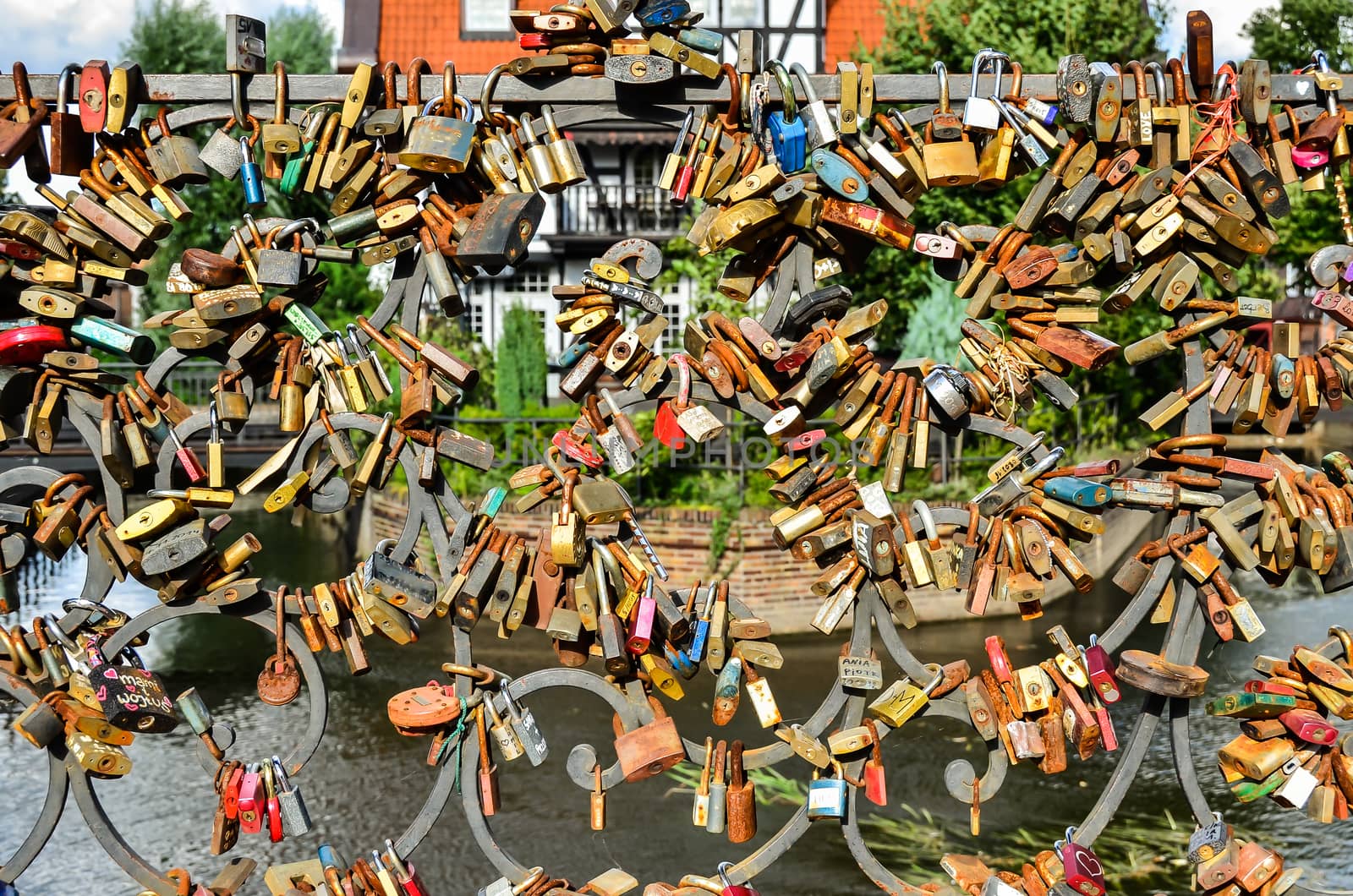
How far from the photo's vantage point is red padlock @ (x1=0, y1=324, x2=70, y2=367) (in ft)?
6.98

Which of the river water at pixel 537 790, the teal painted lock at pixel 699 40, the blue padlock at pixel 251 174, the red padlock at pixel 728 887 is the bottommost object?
the river water at pixel 537 790

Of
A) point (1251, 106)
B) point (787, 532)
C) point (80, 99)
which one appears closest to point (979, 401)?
point (787, 532)

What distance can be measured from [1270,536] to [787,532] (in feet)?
2.93

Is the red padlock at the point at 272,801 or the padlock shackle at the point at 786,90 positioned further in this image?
the red padlock at the point at 272,801

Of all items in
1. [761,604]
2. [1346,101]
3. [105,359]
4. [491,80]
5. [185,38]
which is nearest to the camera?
[491,80]

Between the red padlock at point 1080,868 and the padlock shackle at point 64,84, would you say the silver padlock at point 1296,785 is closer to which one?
the red padlock at point 1080,868

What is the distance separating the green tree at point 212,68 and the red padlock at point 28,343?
11.1 metres

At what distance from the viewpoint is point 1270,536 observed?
2.18 meters

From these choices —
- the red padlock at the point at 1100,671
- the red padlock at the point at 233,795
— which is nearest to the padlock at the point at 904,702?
the red padlock at the point at 1100,671

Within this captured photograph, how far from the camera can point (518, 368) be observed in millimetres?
12281

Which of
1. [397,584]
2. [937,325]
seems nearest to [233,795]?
[397,584]

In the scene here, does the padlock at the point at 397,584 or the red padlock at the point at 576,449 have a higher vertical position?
the red padlock at the point at 576,449

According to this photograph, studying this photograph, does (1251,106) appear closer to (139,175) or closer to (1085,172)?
(1085,172)

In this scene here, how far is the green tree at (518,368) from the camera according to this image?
1212 centimetres
